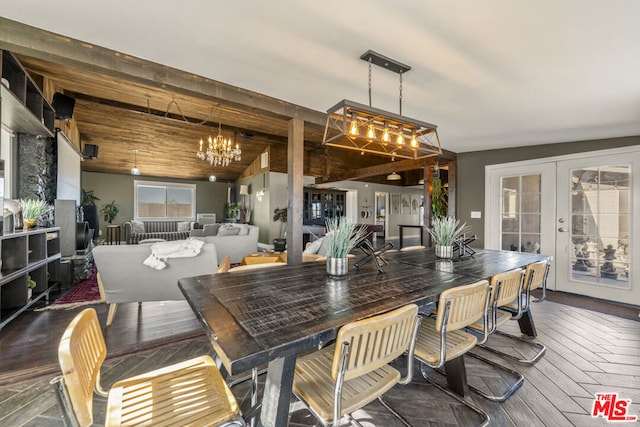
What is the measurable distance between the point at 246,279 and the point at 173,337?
1267 mm

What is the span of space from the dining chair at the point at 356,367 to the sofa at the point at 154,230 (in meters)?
7.80

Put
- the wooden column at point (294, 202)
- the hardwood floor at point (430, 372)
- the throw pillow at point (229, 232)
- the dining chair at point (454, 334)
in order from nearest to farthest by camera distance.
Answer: the dining chair at point (454, 334) → the hardwood floor at point (430, 372) → the wooden column at point (294, 202) → the throw pillow at point (229, 232)

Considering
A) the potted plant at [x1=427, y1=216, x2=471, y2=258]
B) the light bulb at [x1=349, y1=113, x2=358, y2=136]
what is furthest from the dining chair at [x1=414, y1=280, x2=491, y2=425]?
the light bulb at [x1=349, y1=113, x2=358, y2=136]

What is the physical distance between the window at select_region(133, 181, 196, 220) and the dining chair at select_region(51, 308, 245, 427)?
9.55 m

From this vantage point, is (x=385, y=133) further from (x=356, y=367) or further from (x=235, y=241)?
(x=235, y=241)

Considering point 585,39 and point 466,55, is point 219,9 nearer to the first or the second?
point 466,55

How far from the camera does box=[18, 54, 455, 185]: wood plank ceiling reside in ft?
14.3

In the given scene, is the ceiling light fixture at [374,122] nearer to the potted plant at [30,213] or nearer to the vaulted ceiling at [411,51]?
the vaulted ceiling at [411,51]

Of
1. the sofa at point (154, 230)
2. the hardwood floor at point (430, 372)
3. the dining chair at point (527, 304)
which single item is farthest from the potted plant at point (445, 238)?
the sofa at point (154, 230)

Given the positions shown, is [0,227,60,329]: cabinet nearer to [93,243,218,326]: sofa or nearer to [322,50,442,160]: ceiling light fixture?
[93,243,218,326]: sofa

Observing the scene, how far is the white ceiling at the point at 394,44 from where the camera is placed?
5.54ft

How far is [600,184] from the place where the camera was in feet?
12.8

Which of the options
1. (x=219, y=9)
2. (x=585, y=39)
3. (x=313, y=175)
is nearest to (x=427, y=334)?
(x=585, y=39)

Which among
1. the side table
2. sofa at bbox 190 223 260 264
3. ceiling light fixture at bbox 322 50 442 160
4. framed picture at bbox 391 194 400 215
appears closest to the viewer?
ceiling light fixture at bbox 322 50 442 160
